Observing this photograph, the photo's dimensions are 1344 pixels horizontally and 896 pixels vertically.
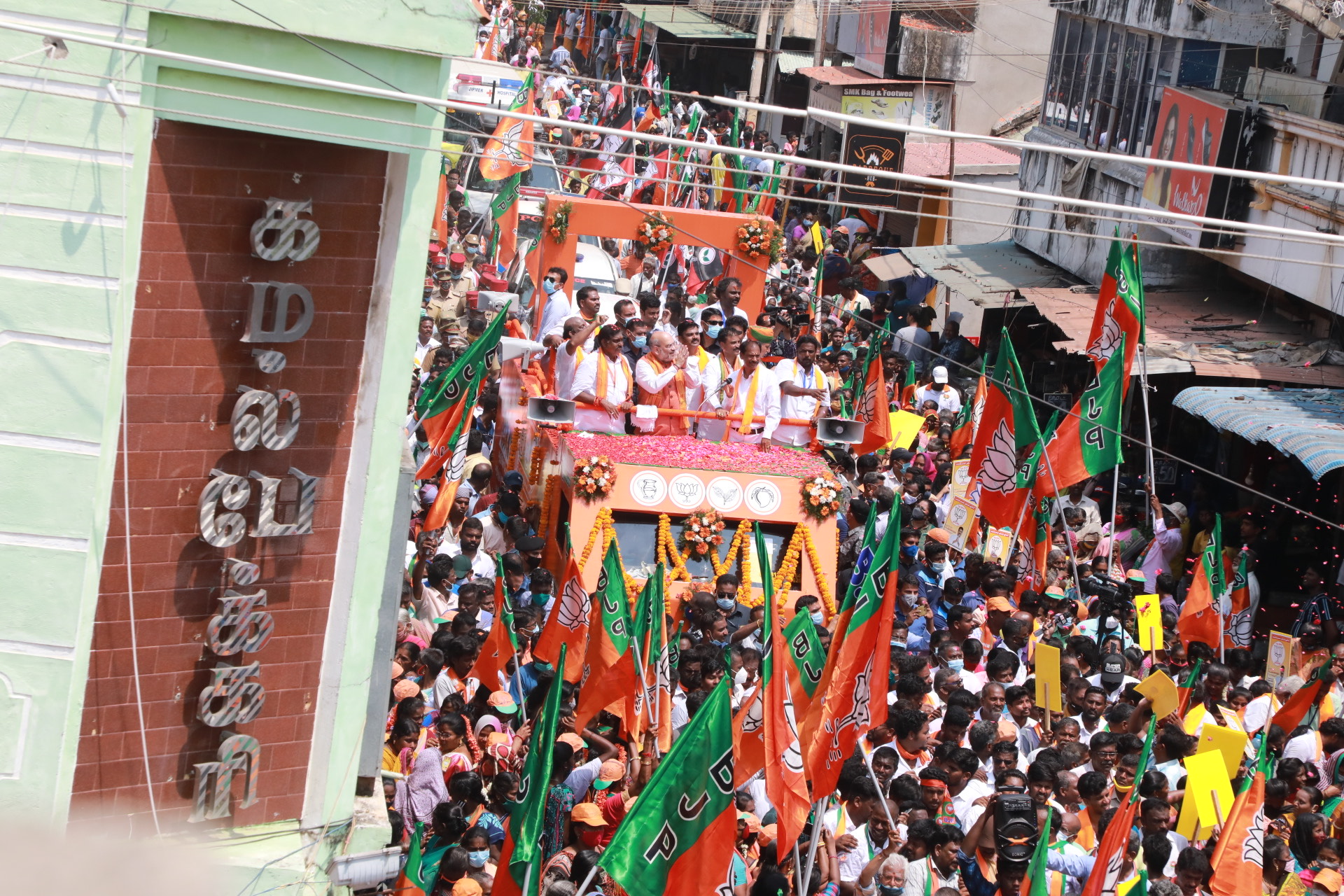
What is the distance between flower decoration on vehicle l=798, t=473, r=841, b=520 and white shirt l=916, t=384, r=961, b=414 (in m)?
5.42

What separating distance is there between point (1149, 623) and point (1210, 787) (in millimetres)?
2930

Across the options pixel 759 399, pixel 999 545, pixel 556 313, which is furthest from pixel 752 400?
pixel 556 313

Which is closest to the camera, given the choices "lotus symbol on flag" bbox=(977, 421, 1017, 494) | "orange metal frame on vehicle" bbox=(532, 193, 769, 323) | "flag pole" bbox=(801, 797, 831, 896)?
"flag pole" bbox=(801, 797, 831, 896)

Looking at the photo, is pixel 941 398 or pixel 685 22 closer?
pixel 941 398

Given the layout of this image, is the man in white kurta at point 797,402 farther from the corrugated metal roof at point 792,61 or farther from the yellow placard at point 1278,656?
the corrugated metal roof at point 792,61

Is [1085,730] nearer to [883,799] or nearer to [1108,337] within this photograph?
[883,799]

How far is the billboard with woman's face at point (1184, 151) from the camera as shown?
17.7 metres

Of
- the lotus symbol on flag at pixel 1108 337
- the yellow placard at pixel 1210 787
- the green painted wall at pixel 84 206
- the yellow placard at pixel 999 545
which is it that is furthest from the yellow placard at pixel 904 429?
the green painted wall at pixel 84 206

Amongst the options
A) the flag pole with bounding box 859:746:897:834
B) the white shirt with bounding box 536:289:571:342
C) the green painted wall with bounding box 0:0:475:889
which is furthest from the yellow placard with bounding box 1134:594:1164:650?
the green painted wall with bounding box 0:0:475:889

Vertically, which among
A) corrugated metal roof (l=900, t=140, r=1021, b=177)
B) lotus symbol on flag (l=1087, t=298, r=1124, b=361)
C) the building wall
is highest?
the building wall

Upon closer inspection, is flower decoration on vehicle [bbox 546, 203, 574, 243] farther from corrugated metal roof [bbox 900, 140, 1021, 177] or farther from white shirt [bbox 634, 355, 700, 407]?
corrugated metal roof [bbox 900, 140, 1021, 177]

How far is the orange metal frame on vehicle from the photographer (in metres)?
16.9

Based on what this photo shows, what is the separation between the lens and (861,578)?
9539 mm

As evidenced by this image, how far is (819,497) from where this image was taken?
12211 millimetres
